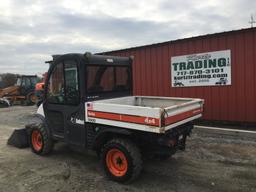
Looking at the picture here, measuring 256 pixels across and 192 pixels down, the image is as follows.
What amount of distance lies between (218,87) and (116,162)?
17.1 ft

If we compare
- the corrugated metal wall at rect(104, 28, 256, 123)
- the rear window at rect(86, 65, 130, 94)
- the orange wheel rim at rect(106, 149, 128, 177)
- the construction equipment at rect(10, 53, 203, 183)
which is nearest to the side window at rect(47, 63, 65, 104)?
the construction equipment at rect(10, 53, 203, 183)

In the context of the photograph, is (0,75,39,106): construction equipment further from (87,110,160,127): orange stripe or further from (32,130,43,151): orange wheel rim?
(87,110,160,127): orange stripe

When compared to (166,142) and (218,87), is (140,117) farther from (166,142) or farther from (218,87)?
(218,87)

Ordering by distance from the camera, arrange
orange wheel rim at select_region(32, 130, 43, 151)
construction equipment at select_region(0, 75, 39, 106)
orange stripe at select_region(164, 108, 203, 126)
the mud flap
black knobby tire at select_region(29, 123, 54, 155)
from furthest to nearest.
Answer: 1. construction equipment at select_region(0, 75, 39, 106)
2. the mud flap
3. orange wheel rim at select_region(32, 130, 43, 151)
4. black knobby tire at select_region(29, 123, 54, 155)
5. orange stripe at select_region(164, 108, 203, 126)

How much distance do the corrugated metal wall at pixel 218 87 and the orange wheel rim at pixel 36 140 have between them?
518cm

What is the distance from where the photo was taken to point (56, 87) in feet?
17.9

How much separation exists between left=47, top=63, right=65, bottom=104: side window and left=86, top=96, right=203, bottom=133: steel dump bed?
2.87ft

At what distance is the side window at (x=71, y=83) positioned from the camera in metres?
4.95

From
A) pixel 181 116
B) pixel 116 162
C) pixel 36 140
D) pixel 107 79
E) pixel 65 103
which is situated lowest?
pixel 116 162

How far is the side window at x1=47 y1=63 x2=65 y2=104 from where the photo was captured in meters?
5.28

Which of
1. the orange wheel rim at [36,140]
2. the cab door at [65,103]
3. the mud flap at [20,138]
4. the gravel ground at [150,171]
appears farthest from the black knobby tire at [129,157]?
the mud flap at [20,138]

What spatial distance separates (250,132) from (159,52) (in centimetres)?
424

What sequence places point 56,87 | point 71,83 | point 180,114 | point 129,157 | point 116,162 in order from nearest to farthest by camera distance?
1. point 129,157
2. point 180,114
3. point 116,162
4. point 71,83
5. point 56,87

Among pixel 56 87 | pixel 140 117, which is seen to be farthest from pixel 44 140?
pixel 140 117
